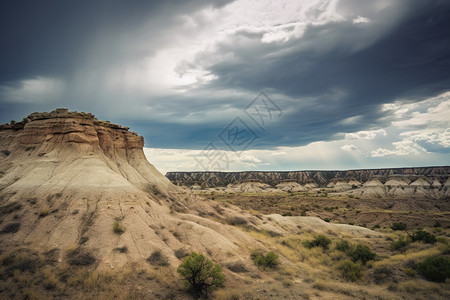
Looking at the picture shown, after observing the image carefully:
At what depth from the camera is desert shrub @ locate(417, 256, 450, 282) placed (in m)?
14.9

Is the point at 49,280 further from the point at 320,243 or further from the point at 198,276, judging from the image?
the point at 320,243

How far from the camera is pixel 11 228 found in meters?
18.1

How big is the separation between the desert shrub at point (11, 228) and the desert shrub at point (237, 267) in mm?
16445

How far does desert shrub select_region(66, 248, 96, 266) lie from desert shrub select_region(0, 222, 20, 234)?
17.4ft

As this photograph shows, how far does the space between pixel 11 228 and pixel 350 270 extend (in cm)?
2629

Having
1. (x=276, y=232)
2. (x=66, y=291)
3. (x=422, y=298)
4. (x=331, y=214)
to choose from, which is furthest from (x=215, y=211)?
(x=331, y=214)

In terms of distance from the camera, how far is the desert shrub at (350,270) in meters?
17.4

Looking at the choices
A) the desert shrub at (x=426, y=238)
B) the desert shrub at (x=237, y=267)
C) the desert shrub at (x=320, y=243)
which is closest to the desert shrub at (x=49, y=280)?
the desert shrub at (x=237, y=267)

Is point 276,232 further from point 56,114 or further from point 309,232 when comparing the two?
point 56,114

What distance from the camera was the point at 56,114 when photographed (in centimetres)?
2953

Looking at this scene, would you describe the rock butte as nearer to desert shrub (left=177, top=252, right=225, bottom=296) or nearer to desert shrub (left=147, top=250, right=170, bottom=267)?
desert shrub (left=147, top=250, right=170, bottom=267)

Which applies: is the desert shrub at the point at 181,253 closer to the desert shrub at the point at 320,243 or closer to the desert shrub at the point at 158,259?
the desert shrub at the point at 158,259

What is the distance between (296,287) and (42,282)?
15.3m

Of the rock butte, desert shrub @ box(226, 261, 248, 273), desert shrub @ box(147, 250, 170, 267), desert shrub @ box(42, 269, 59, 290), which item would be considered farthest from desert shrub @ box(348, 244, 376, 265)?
desert shrub @ box(42, 269, 59, 290)
